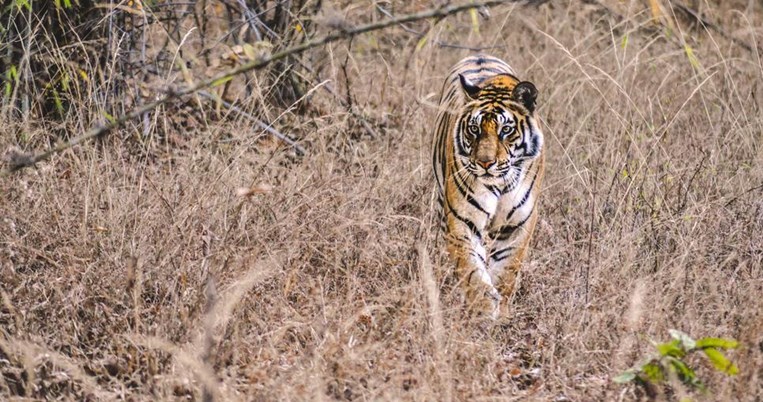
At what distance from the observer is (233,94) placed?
6.60 m

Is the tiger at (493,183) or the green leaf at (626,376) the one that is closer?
the green leaf at (626,376)

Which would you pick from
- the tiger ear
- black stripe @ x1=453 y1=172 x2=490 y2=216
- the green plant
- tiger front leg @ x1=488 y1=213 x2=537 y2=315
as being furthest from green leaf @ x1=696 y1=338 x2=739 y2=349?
the tiger ear

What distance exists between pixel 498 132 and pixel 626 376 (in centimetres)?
145

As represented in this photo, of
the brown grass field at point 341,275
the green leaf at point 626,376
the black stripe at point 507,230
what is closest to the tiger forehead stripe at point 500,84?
the brown grass field at point 341,275

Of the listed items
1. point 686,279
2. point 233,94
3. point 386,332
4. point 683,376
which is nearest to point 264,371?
point 386,332

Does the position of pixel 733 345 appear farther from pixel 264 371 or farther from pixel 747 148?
pixel 747 148

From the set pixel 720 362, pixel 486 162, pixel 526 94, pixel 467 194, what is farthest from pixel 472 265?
pixel 720 362

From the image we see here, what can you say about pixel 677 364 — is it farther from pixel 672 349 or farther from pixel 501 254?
pixel 501 254

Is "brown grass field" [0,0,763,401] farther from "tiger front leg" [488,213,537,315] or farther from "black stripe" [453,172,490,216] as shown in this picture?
"black stripe" [453,172,490,216]

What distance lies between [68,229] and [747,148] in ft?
10.9

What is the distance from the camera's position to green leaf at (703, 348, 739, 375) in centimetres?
324

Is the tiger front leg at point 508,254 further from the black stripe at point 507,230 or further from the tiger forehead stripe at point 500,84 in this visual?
the tiger forehead stripe at point 500,84

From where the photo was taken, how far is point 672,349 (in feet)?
10.7

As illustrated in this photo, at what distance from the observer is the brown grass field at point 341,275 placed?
137 inches
